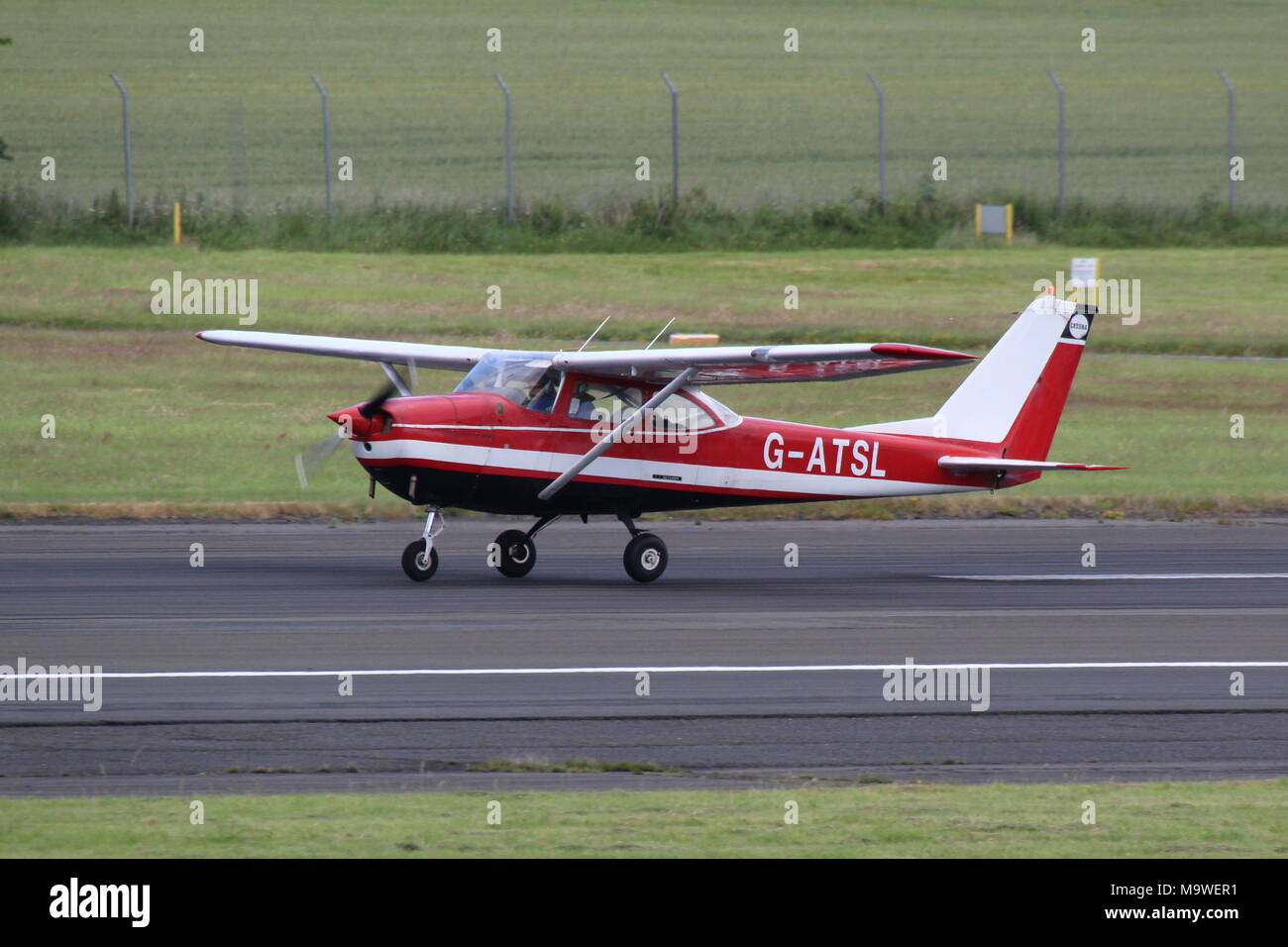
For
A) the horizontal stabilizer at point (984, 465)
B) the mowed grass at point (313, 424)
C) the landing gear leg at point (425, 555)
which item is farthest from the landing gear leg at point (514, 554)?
the mowed grass at point (313, 424)

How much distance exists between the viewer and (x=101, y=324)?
31922 mm

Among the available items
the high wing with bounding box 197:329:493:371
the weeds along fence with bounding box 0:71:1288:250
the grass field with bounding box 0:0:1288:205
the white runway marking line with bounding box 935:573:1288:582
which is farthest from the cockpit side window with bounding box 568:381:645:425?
the grass field with bounding box 0:0:1288:205

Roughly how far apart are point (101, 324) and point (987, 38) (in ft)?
128

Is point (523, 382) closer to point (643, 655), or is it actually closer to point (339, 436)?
point (339, 436)

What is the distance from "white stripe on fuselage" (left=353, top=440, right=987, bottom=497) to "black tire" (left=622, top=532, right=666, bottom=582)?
0.59 metres

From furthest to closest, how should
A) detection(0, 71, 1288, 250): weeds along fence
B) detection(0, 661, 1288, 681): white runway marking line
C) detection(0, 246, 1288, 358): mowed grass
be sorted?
detection(0, 71, 1288, 250): weeds along fence → detection(0, 246, 1288, 358): mowed grass → detection(0, 661, 1288, 681): white runway marking line

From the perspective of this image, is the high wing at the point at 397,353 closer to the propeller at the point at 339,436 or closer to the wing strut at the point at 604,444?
the propeller at the point at 339,436

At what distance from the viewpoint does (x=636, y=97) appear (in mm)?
54906

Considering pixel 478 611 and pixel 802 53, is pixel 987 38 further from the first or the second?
pixel 478 611

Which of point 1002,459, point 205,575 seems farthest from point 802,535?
point 205,575

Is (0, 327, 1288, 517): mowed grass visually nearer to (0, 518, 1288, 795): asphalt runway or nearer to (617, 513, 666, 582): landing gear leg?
(0, 518, 1288, 795): asphalt runway

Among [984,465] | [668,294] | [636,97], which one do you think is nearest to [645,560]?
[984,465]

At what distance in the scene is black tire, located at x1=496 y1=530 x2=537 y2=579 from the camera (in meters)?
17.3

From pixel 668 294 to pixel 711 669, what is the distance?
21458 mm
